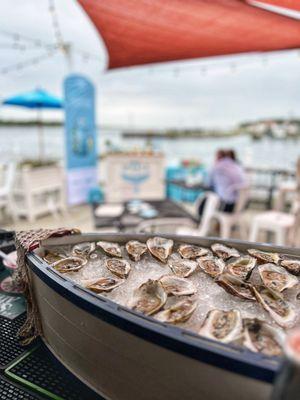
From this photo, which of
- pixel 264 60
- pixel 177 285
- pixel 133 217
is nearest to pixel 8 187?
pixel 133 217

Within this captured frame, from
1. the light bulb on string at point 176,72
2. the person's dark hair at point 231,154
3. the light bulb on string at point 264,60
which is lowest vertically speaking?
the person's dark hair at point 231,154

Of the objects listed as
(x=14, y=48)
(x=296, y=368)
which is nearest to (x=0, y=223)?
(x=14, y=48)

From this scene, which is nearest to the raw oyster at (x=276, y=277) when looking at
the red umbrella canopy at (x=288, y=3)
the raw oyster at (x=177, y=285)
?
the raw oyster at (x=177, y=285)

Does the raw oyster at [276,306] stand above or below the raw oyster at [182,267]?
below

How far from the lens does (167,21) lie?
273 cm

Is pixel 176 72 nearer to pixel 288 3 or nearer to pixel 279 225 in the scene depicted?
pixel 279 225

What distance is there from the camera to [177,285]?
2.85ft

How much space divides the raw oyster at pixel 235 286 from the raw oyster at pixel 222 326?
0.11 m

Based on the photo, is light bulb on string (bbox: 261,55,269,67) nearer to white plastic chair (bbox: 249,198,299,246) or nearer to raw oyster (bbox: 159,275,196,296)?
white plastic chair (bbox: 249,198,299,246)

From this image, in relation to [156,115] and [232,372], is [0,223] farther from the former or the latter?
[156,115]

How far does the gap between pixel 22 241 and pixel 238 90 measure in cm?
942

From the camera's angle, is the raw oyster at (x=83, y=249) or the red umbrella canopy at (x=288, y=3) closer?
the raw oyster at (x=83, y=249)

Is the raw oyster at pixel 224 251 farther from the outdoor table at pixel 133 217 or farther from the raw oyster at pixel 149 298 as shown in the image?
the outdoor table at pixel 133 217

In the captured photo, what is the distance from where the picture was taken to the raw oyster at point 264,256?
988mm
